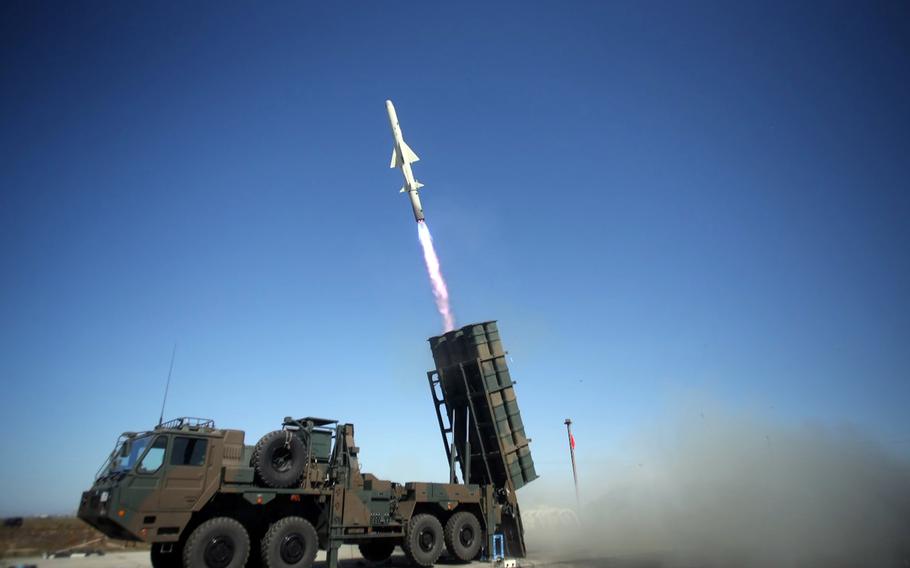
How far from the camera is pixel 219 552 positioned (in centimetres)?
938

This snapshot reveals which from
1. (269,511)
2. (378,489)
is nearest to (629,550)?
(378,489)

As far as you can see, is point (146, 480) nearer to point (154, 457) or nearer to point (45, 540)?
point (154, 457)

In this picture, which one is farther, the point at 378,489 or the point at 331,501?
the point at 378,489

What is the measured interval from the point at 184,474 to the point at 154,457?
62 centimetres

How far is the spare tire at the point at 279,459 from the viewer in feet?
34.2

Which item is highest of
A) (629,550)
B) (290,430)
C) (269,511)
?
(290,430)

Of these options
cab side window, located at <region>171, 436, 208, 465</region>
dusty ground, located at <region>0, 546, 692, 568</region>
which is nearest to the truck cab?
cab side window, located at <region>171, 436, 208, 465</region>

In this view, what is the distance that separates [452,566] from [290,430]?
5572mm

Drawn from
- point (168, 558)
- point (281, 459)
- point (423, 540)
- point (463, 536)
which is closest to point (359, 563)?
point (423, 540)

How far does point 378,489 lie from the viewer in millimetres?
12391

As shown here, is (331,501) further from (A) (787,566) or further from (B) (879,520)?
(B) (879,520)

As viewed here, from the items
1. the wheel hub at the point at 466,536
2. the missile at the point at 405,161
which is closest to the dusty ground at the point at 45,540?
the wheel hub at the point at 466,536

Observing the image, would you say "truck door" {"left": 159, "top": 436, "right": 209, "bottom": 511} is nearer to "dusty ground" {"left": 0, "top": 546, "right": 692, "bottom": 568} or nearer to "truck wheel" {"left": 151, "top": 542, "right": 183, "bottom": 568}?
"truck wheel" {"left": 151, "top": 542, "right": 183, "bottom": 568}

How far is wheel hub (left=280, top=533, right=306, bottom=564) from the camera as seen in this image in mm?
10180
